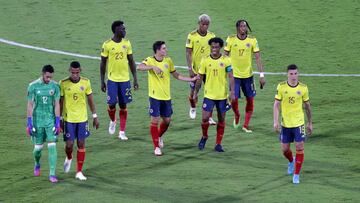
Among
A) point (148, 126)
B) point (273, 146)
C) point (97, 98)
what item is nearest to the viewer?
point (273, 146)

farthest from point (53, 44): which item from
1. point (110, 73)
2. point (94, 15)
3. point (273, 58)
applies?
point (110, 73)

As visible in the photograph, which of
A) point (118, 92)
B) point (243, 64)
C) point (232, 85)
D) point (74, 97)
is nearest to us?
point (74, 97)

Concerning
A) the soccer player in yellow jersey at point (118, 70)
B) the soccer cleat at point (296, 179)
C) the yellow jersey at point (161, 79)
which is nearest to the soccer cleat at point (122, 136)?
the soccer player in yellow jersey at point (118, 70)

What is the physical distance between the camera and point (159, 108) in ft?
81.5

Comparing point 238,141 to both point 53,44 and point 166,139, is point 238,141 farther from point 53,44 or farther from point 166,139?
point 53,44

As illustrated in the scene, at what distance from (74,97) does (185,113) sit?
233 inches

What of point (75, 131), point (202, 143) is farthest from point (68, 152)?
point (202, 143)

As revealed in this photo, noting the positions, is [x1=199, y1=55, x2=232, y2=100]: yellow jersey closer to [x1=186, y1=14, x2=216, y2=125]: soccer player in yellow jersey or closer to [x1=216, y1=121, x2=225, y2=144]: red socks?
[x1=216, y1=121, x2=225, y2=144]: red socks

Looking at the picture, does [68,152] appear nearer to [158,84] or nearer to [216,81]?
[158,84]

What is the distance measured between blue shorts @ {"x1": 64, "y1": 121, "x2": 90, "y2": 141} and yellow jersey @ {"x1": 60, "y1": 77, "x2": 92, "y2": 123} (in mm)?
79

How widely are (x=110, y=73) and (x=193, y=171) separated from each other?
368cm

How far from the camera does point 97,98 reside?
2994 centimetres

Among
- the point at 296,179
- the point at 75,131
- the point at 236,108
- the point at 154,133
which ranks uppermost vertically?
the point at 75,131

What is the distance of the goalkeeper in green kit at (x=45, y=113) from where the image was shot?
890 inches
